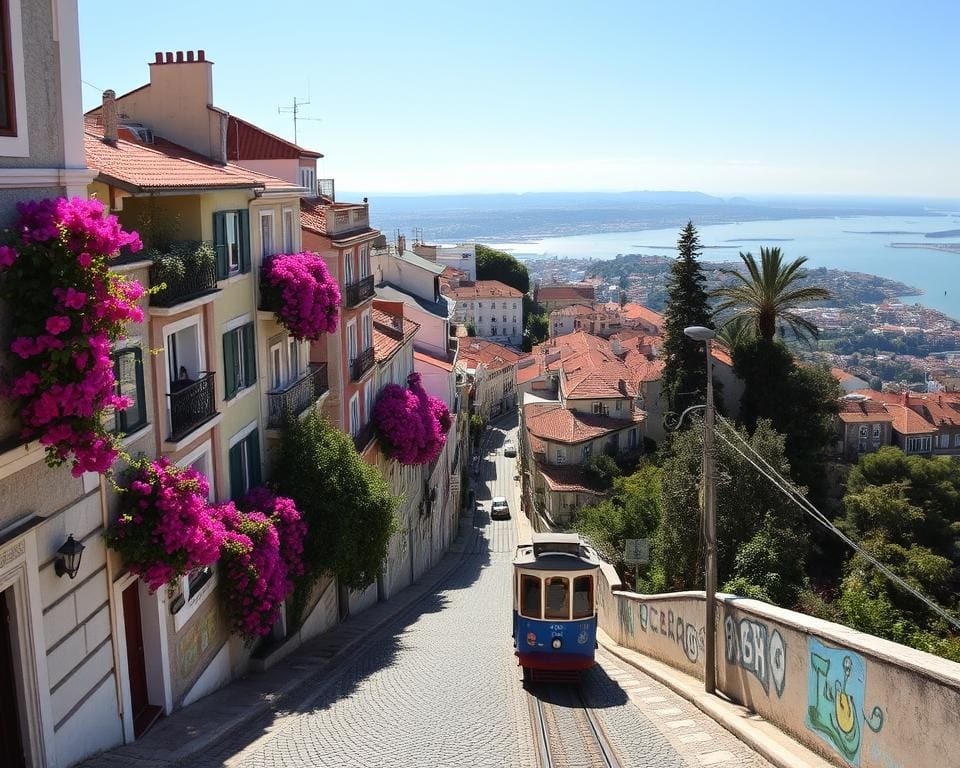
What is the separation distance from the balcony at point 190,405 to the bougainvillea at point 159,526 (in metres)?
1.61

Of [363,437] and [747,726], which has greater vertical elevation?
[363,437]

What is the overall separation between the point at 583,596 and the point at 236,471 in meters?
7.21

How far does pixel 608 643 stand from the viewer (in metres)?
25.3

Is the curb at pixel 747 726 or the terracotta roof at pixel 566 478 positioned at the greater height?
the curb at pixel 747 726

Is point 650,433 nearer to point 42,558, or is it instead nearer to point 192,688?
point 192,688

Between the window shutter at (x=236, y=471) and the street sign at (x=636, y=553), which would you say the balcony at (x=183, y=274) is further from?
the street sign at (x=636, y=553)

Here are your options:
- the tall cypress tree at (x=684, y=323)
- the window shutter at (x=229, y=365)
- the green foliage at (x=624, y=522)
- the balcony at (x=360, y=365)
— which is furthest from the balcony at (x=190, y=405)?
the tall cypress tree at (x=684, y=323)

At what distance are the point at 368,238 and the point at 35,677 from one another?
21.0 m

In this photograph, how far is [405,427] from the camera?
3158 cm

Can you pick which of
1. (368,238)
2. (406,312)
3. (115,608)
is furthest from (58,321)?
(406,312)

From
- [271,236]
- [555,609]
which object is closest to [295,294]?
[271,236]

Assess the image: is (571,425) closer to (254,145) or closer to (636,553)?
(636,553)

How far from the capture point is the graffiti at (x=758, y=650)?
12.9 meters

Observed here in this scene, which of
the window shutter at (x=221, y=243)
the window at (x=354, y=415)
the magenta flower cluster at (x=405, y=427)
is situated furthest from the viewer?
the magenta flower cluster at (x=405, y=427)
